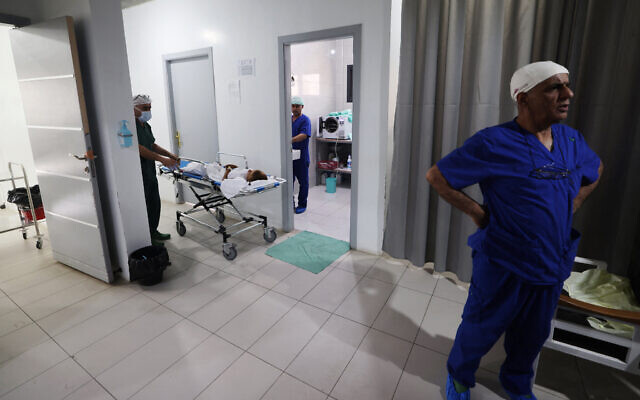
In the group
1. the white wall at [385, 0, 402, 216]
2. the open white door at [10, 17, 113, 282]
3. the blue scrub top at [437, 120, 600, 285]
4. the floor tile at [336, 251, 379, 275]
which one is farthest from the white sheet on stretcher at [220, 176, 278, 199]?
the blue scrub top at [437, 120, 600, 285]

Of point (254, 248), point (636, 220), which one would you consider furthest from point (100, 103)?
point (636, 220)

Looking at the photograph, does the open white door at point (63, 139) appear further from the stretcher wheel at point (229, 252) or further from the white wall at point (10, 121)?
→ the white wall at point (10, 121)

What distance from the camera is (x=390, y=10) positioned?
2791mm

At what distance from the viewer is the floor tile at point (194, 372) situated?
69.1 inches

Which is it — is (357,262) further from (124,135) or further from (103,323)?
(124,135)

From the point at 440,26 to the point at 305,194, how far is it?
2829mm

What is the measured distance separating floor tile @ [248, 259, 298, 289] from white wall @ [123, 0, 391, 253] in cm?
84

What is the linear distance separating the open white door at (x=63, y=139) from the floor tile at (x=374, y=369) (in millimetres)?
2192

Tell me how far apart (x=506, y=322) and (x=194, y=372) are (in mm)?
1674

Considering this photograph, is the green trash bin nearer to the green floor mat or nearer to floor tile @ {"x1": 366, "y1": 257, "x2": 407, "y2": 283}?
the green floor mat

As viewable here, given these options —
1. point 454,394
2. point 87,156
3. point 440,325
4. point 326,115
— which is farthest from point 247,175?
point 326,115

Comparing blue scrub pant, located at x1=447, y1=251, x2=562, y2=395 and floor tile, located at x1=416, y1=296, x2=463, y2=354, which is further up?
blue scrub pant, located at x1=447, y1=251, x2=562, y2=395

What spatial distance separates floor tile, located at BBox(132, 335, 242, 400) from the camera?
176cm

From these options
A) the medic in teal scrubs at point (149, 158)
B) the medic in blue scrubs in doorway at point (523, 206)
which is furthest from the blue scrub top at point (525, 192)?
the medic in teal scrubs at point (149, 158)
